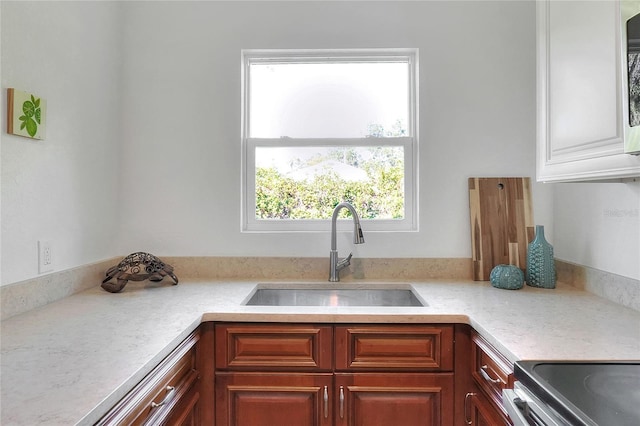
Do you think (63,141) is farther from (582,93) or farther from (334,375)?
(582,93)

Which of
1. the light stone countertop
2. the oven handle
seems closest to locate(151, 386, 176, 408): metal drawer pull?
the light stone countertop

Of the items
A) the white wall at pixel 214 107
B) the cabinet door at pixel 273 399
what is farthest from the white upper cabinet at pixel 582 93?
the cabinet door at pixel 273 399

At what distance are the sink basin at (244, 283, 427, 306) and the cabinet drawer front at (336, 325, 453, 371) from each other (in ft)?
1.61

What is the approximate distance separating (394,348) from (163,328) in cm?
83

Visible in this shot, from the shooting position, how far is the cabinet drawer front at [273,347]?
143 centimetres

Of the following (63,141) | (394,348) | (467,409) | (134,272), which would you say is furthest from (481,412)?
(63,141)

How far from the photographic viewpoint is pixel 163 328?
4.01 feet

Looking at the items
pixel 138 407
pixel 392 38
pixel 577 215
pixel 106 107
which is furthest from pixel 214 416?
pixel 392 38

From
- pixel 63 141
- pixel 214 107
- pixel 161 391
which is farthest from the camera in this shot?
pixel 214 107

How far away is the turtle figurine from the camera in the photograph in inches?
68.2

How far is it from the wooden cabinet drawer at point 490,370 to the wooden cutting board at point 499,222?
70 cm

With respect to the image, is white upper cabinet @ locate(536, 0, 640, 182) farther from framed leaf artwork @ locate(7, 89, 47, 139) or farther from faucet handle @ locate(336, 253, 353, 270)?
framed leaf artwork @ locate(7, 89, 47, 139)

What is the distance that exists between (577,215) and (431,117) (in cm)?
87

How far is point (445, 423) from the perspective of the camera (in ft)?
4.67
